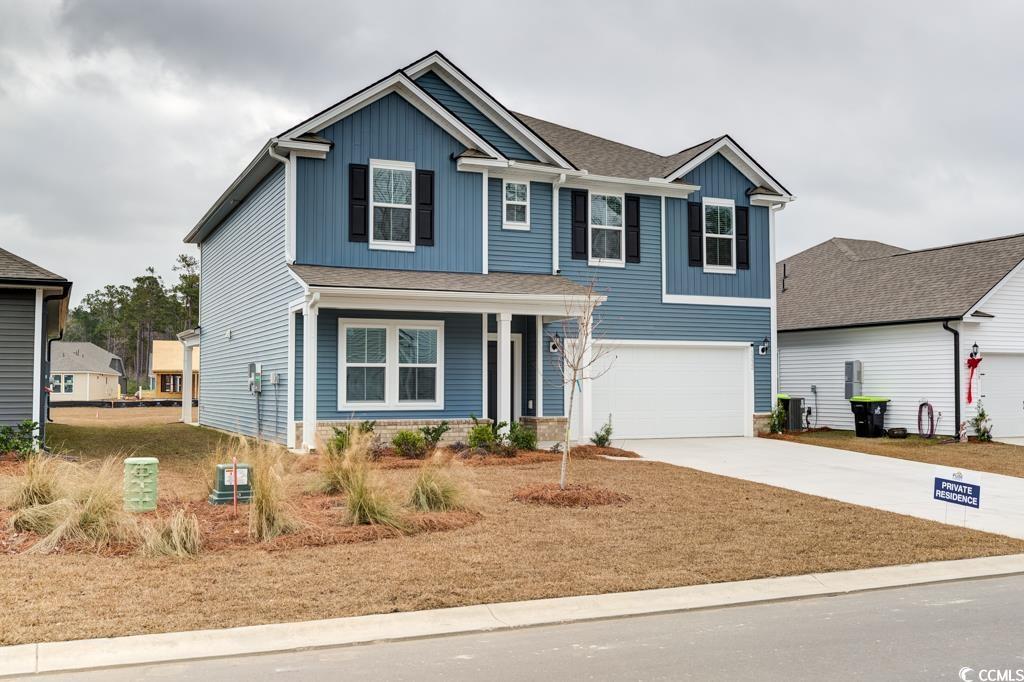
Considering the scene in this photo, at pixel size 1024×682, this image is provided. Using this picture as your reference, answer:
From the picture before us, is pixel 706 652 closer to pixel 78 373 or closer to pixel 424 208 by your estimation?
pixel 424 208

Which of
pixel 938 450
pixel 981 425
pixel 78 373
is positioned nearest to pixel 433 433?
pixel 938 450

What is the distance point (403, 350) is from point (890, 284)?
1457 cm

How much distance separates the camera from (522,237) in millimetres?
19094

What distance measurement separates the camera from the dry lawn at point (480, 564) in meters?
6.15

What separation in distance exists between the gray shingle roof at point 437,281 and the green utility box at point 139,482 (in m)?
6.35

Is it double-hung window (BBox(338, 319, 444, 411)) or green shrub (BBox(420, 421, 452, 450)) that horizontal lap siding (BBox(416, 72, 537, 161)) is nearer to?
double-hung window (BBox(338, 319, 444, 411))

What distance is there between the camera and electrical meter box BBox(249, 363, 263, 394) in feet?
61.0

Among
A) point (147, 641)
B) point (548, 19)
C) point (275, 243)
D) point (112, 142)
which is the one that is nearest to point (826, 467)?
point (548, 19)

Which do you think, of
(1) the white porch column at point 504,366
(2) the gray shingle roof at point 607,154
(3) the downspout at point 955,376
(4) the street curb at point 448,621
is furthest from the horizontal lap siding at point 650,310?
(4) the street curb at point 448,621

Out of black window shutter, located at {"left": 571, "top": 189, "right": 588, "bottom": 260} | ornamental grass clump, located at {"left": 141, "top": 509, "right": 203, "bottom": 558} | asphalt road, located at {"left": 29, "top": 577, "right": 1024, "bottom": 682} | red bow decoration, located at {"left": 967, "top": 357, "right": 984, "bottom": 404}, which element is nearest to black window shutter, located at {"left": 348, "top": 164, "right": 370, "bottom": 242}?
black window shutter, located at {"left": 571, "top": 189, "right": 588, "bottom": 260}

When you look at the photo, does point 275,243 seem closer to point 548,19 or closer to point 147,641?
point 548,19

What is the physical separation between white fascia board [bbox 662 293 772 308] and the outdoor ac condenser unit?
362 centimetres

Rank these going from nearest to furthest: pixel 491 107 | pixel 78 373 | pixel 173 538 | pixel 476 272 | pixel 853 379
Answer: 1. pixel 173 538
2. pixel 476 272
3. pixel 491 107
4. pixel 853 379
5. pixel 78 373

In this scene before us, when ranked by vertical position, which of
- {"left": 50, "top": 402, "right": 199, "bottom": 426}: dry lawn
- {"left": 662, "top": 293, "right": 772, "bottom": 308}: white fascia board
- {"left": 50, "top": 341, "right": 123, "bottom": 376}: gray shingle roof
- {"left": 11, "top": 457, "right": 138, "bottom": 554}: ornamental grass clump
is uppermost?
{"left": 662, "top": 293, "right": 772, "bottom": 308}: white fascia board
